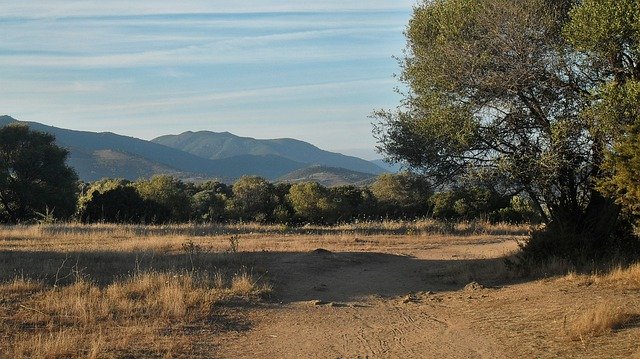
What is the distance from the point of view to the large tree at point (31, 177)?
41.6 meters

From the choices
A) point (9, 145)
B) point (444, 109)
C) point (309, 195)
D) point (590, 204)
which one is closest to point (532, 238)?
point (590, 204)

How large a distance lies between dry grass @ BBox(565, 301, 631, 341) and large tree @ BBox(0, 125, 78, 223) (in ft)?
128

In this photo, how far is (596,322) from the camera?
26.8ft

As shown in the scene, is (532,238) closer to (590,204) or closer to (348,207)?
(590,204)

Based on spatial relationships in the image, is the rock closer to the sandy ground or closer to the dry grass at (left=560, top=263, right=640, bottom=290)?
the sandy ground

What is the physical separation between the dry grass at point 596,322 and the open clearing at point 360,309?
0.02 meters

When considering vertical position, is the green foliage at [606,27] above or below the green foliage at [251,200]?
above

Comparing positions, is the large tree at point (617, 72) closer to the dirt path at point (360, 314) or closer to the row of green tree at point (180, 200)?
the dirt path at point (360, 314)

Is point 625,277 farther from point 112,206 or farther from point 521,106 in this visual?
point 112,206

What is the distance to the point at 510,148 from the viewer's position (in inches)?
541

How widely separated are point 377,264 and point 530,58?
7.10 metres

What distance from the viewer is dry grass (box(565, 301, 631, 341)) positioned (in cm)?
803

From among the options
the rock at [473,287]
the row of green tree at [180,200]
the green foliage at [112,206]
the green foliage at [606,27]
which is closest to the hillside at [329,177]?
the row of green tree at [180,200]

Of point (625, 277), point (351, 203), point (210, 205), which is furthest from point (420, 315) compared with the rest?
point (210, 205)
